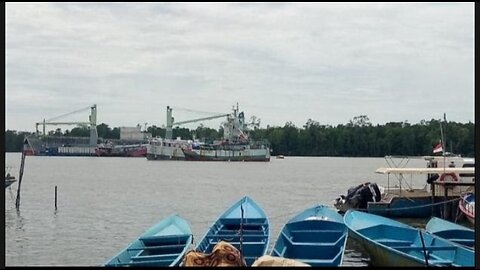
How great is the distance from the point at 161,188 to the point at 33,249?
113 feet

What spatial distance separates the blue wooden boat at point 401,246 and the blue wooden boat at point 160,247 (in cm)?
505

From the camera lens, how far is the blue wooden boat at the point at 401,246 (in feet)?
49.8

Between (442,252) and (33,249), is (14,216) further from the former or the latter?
(442,252)

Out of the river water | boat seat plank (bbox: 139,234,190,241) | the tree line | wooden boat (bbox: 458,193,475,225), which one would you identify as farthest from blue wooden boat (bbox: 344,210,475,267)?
the tree line

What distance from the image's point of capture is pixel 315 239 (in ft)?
63.8

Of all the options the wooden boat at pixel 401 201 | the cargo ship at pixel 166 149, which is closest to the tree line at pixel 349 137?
the cargo ship at pixel 166 149

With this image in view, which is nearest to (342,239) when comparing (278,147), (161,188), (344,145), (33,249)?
(33,249)

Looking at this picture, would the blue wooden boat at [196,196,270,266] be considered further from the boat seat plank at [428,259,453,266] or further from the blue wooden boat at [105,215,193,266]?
the boat seat plank at [428,259,453,266]

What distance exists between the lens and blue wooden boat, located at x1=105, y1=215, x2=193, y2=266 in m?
15.5

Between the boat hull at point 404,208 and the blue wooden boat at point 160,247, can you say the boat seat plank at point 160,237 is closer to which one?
the blue wooden boat at point 160,247

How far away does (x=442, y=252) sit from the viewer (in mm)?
16219

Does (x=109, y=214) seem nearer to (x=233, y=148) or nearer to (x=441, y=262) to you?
(x=441, y=262)

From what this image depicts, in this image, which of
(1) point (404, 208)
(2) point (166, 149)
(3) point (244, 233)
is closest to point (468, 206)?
(1) point (404, 208)

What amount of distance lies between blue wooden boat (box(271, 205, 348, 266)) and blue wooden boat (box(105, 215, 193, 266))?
2757 mm
